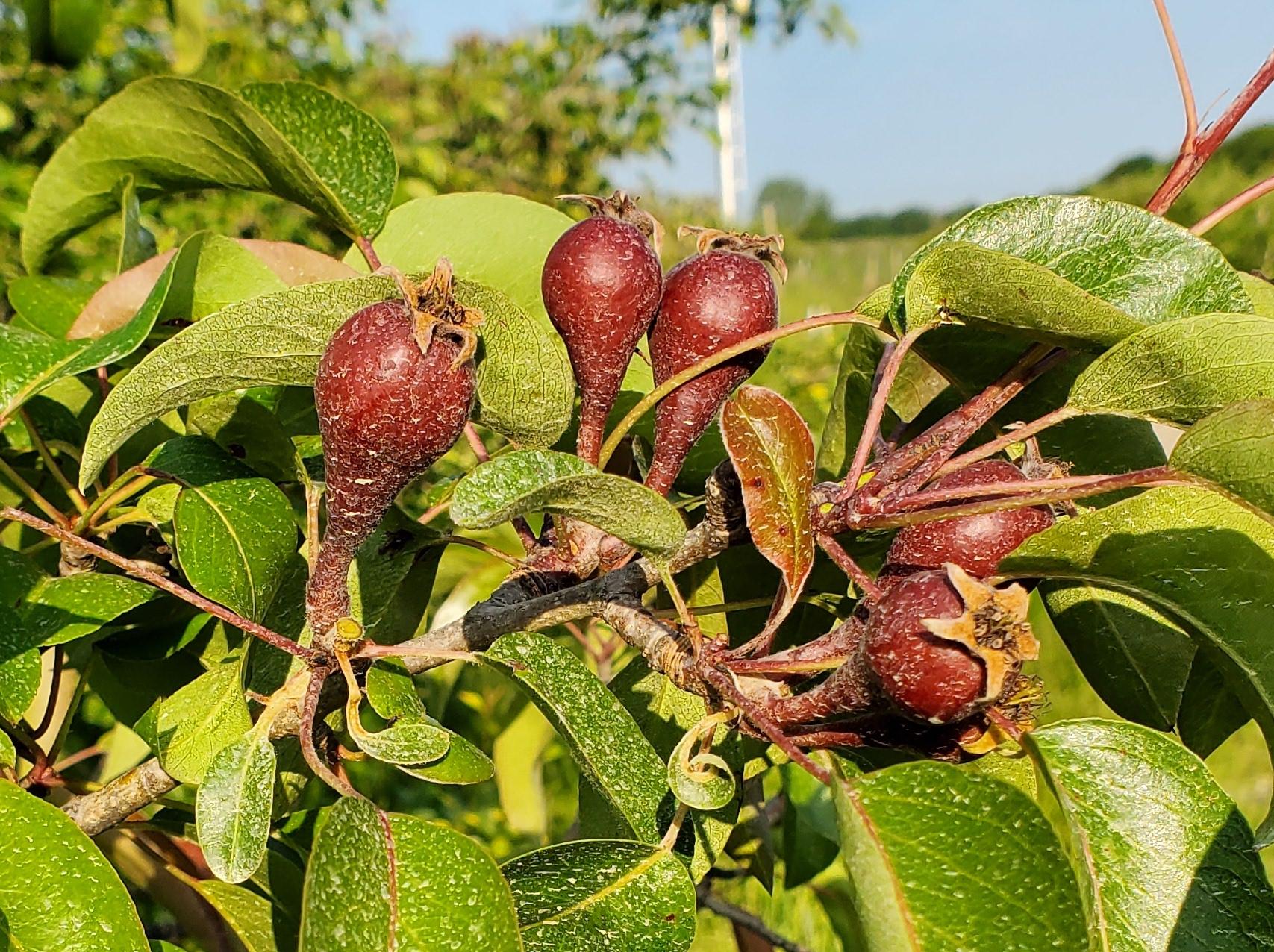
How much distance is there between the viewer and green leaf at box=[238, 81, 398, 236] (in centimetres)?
77

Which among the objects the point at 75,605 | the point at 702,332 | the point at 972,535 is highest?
the point at 702,332

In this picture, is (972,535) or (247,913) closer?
(972,535)

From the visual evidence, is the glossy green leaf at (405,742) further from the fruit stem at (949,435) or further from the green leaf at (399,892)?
the fruit stem at (949,435)

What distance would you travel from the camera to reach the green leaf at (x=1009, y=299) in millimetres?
545

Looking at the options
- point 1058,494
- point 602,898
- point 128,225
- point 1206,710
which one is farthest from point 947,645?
point 128,225

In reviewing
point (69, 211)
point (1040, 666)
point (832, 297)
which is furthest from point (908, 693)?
point (832, 297)

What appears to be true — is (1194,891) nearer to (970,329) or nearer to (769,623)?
(769,623)

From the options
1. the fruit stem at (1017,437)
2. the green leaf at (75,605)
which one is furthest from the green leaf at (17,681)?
the fruit stem at (1017,437)

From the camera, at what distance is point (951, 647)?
483 millimetres

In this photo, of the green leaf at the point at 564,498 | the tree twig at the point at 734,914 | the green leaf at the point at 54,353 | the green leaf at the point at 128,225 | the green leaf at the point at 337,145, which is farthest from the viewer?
the tree twig at the point at 734,914

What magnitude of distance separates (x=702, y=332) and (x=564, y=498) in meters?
0.18

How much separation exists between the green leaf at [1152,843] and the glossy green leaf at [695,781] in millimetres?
169

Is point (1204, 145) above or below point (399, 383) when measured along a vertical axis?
above

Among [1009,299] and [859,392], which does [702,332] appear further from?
[859,392]
